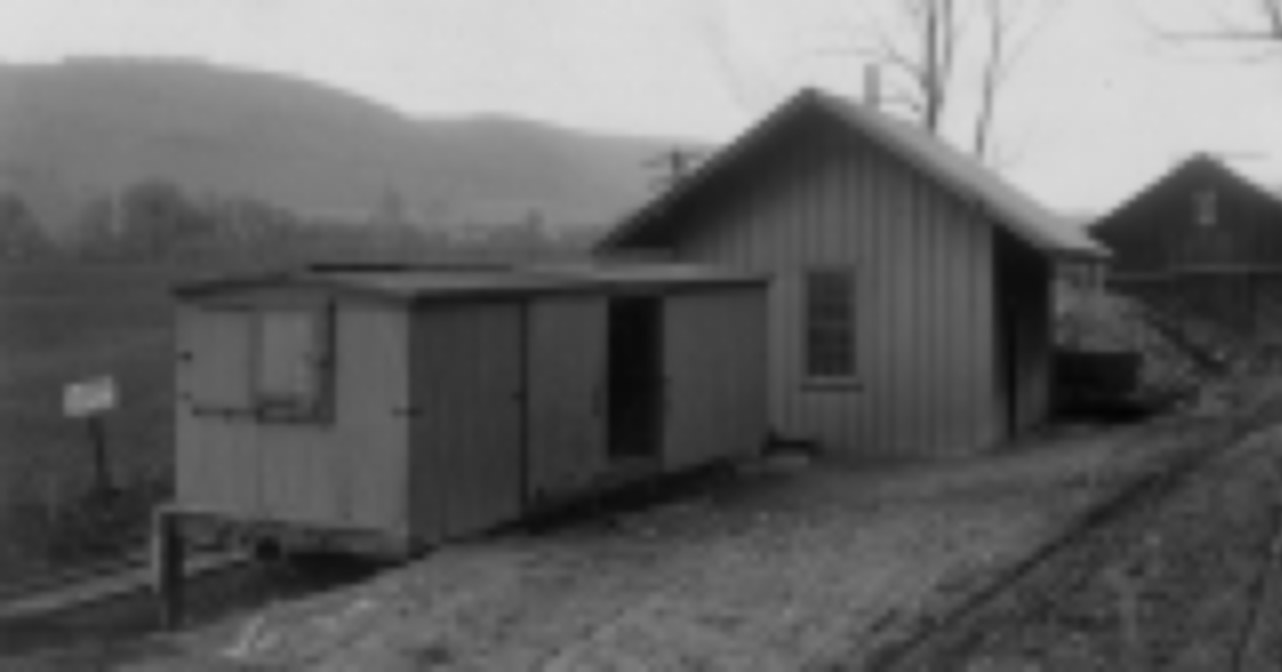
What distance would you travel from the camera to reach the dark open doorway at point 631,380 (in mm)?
16531

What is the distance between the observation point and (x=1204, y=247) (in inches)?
1831

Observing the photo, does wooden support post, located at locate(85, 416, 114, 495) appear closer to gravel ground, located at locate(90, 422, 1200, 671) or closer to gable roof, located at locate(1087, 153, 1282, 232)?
gravel ground, located at locate(90, 422, 1200, 671)

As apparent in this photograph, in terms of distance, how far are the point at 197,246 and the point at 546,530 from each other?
2682 centimetres

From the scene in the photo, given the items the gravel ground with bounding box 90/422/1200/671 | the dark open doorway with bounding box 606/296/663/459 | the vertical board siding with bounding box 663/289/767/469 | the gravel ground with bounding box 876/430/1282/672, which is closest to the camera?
the gravel ground with bounding box 876/430/1282/672

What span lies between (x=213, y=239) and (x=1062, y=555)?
3173cm

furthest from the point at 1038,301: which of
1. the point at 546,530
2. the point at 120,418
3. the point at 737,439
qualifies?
the point at 120,418

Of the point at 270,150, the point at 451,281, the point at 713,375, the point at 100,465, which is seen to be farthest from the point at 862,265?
the point at 270,150

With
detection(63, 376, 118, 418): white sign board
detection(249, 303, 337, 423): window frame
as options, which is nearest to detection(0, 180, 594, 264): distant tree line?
detection(63, 376, 118, 418): white sign board

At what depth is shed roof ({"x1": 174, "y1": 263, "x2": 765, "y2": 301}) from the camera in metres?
12.4

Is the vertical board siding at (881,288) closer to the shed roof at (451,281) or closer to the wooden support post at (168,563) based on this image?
the shed roof at (451,281)

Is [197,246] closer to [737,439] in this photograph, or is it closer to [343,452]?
[737,439]

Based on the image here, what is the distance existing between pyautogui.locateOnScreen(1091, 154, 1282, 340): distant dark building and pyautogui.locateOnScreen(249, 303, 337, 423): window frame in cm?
3750

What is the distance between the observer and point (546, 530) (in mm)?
14148

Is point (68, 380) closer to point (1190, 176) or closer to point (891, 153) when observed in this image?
point (891, 153)
